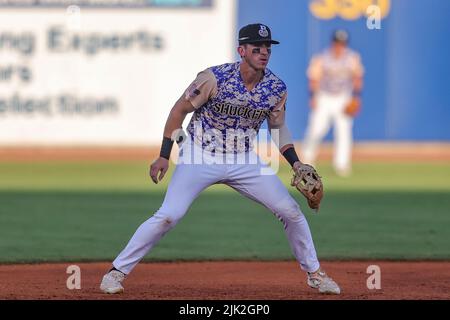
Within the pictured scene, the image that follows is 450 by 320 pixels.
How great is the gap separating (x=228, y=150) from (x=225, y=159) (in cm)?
7

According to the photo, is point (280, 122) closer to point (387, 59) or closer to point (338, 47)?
point (338, 47)

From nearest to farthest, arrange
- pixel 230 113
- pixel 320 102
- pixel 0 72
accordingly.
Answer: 1. pixel 230 113
2. pixel 320 102
3. pixel 0 72

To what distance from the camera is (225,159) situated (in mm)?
7723

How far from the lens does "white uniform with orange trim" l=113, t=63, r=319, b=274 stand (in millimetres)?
7535

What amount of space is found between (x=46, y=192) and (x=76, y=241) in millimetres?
4144

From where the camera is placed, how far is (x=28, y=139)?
68.7 feet

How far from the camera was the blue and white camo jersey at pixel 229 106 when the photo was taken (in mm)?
7598

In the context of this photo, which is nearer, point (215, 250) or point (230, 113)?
point (230, 113)

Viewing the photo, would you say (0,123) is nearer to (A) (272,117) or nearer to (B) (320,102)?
(B) (320,102)

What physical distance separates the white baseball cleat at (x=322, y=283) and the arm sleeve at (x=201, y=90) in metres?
1.45

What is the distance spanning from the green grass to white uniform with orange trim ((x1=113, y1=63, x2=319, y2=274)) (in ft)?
8.30

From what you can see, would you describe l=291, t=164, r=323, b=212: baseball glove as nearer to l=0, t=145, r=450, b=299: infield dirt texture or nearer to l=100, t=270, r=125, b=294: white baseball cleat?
l=0, t=145, r=450, b=299: infield dirt texture

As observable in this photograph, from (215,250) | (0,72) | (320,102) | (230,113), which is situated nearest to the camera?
(230,113)

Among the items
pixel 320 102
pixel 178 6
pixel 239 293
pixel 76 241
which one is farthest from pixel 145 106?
pixel 239 293
